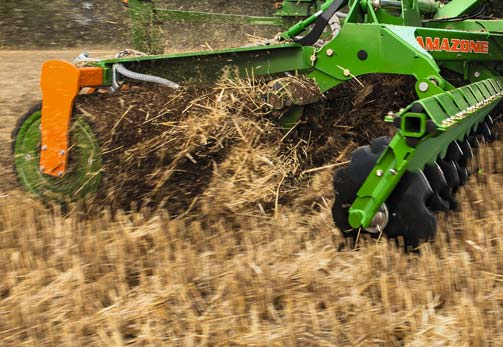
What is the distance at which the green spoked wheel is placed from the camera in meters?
3.69

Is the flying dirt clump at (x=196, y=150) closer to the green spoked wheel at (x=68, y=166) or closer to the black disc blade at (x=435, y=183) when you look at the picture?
the green spoked wheel at (x=68, y=166)

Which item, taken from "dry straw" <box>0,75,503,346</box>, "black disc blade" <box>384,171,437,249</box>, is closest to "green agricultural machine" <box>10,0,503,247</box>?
"black disc blade" <box>384,171,437,249</box>

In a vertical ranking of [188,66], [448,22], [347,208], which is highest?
[448,22]

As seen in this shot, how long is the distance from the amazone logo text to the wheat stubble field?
2.39 ft

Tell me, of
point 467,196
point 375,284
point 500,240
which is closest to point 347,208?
point 375,284

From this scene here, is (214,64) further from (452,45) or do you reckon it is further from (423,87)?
(452,45)

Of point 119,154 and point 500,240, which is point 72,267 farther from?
point 500,240

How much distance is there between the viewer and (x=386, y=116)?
8.77 ft

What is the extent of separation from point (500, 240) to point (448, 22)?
92.7 inches

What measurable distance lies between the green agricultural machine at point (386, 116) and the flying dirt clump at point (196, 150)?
0.10m

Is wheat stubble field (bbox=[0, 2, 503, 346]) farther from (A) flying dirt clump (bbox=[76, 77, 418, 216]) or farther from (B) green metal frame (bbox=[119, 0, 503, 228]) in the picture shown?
(B) green metal frame (bbox=[119, 0, 503, 228])

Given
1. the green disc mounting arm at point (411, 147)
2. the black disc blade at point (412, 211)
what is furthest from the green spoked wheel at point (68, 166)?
the black disc blade at point (412, 211)

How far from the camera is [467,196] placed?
3.50 meters

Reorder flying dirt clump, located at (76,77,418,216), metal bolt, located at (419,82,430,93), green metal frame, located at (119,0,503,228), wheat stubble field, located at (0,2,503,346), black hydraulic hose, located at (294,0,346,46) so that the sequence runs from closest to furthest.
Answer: wheat stubble field, located at (0,2,503,346) < green metal frame, located at (119,0,503,228) < metal bolt, located at (419,82,430,93) < flying dirt clump, located at (76,77,418,216) < black hydraulic hose, located at (294,0,346,46)
